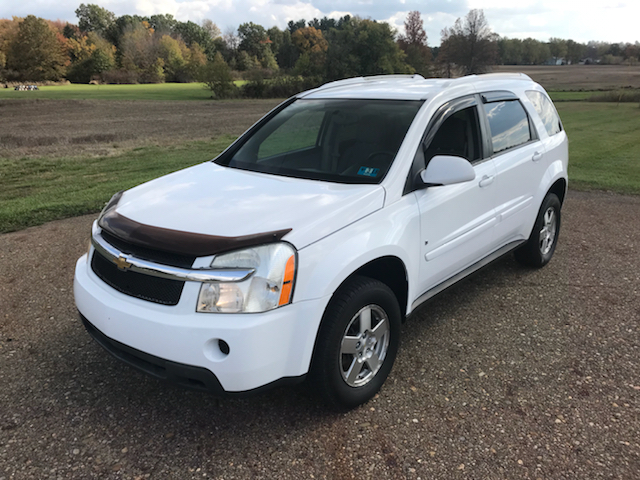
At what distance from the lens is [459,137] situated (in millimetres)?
3904

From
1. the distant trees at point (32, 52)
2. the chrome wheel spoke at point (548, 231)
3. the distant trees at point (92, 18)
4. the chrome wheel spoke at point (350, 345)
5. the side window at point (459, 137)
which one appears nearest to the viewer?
the chrome wheel spoke at point (350, 345)

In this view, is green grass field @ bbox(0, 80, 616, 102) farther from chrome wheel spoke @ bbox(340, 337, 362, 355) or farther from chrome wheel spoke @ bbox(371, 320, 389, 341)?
chrome wheel spoke @ bbox(340, 337, 362, 355)

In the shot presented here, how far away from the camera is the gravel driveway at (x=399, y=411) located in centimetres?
266

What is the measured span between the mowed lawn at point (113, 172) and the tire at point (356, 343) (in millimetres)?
5941

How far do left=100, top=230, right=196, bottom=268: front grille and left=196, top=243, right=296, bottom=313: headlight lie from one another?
16 centimetres

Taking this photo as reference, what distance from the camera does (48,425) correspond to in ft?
9.80

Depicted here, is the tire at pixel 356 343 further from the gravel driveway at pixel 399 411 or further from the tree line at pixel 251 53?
the tree line at pixel 251 53

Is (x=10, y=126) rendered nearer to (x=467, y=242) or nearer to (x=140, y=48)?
(x=467, y=242)

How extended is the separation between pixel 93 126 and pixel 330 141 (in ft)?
79.9

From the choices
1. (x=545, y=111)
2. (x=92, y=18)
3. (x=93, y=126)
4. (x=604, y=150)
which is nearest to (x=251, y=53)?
(x=92, y=18)

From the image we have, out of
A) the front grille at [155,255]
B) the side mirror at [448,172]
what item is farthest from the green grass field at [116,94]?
the front grille at [155,255]

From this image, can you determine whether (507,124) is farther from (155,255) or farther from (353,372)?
(155,255)

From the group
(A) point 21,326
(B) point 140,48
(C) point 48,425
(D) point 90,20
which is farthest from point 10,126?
(D) point 90,20

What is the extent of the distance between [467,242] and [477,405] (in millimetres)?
1223
